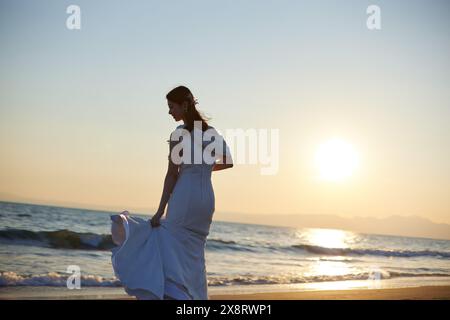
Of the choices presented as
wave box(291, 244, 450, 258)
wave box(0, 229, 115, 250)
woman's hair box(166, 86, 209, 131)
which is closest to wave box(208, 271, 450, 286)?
woman's hair box(166, 86, 209, 131)

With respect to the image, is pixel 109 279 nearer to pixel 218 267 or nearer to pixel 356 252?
pixel 218 267

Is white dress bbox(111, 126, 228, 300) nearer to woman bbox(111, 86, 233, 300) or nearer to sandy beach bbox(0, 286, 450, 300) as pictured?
woman bbox(111, 86, 233, 300)

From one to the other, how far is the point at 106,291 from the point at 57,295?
915 millimetres

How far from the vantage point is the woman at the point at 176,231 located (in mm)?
5316

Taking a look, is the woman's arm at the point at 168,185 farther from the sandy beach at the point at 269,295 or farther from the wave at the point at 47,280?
the wave at the point at 47,280

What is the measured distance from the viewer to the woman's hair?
215 inches

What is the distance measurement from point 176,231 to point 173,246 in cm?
13

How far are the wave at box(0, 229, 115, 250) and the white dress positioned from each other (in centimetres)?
1323

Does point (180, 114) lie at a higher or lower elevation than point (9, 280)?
higher

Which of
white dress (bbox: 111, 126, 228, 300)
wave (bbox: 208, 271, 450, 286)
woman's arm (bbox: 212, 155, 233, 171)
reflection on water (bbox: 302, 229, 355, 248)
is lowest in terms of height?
reflection on water (bbox: 302, 229, 355, 248)

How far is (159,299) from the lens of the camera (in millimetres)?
5234

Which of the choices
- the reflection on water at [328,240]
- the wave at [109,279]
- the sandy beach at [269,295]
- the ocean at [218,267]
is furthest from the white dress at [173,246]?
the reflection on water at [328,240]
